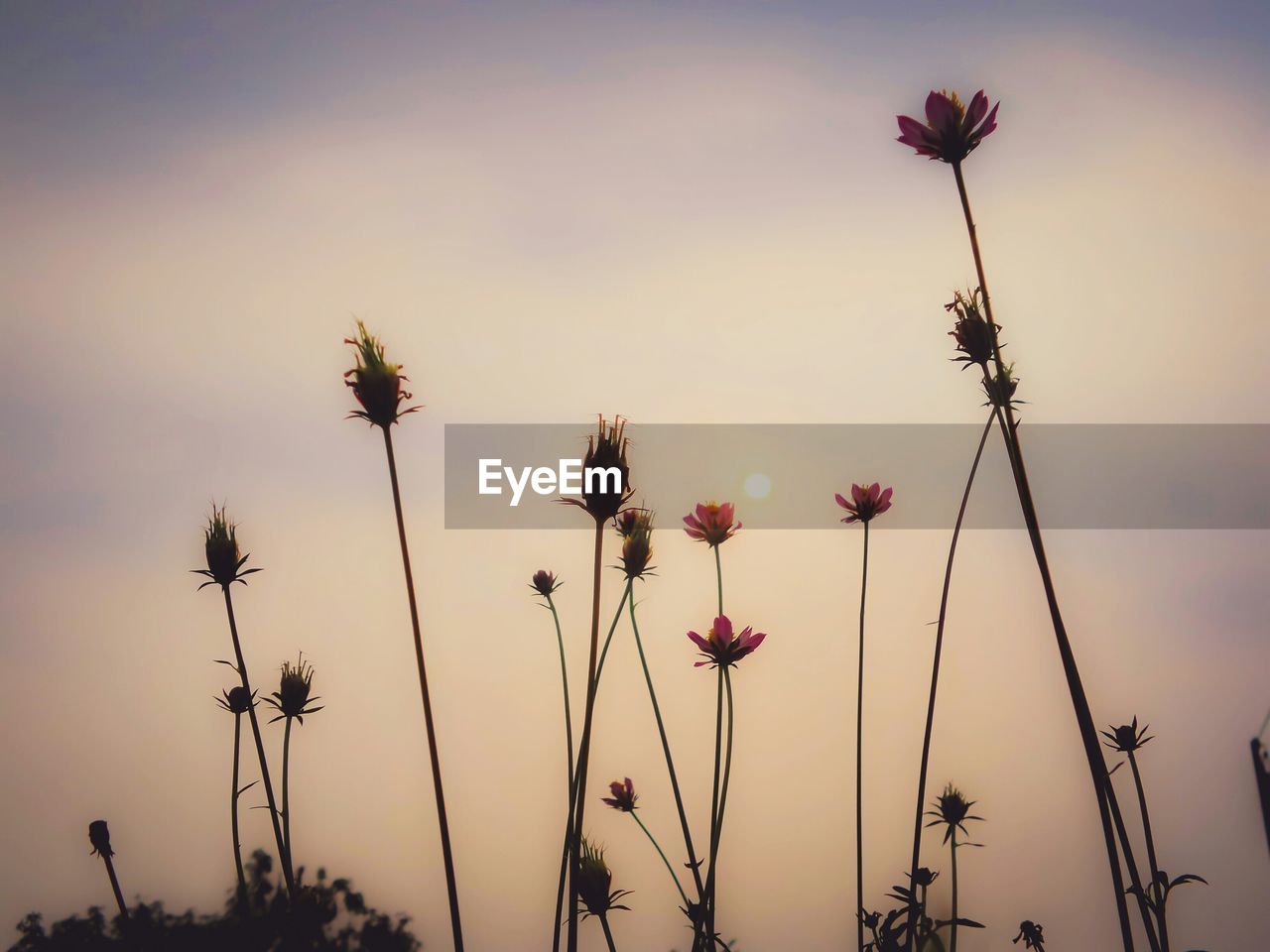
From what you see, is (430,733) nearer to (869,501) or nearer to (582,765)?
(582,765)

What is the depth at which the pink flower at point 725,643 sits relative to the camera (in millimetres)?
3018

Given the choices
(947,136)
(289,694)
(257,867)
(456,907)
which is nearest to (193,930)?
(257,867)

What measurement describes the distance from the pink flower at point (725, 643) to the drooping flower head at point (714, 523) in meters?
0.55

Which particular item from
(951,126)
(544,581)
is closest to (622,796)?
(544,581)

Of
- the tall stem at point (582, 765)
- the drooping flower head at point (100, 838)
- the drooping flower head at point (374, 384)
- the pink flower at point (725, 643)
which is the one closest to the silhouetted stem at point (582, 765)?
the tall stem at point (582, 765)

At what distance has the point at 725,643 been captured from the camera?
9.96 feet

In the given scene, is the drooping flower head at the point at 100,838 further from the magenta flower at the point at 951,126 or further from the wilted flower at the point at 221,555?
the magenta flower at the point at 951,126

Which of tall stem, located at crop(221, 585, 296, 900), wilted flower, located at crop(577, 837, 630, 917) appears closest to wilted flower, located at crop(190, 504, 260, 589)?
tall stem, located at crop(221, 585, 296, 900)

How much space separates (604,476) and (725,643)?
136 cm

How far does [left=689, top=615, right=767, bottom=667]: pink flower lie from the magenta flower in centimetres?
194

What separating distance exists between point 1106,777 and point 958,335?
1178 mm

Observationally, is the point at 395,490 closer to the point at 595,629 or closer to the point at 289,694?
the point at 595,629

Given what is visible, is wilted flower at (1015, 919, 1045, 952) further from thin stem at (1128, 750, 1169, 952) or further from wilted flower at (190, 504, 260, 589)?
wilted flower at (190, 504, 260, 589)

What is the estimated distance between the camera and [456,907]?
1.55m
